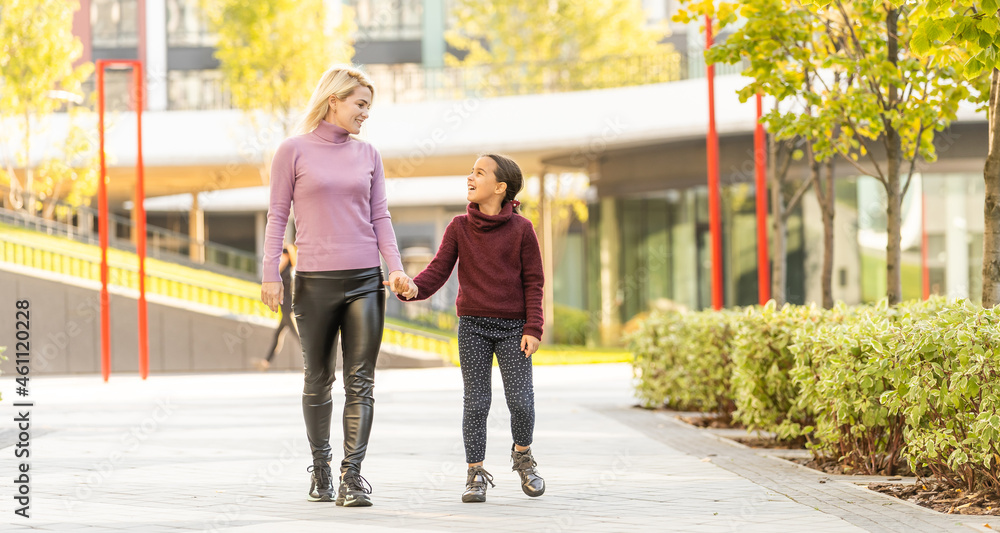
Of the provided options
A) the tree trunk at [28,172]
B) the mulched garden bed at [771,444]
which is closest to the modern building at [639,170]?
the tree trunk at [28,172]

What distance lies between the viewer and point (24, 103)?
84.1ft

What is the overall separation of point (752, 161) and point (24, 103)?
51.8 feet

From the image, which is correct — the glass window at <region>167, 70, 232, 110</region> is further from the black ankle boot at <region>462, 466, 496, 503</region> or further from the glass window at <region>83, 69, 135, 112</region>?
the black ankle boot at <region>462, 466, 496, 503</region>

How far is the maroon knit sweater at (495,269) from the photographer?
5316mm

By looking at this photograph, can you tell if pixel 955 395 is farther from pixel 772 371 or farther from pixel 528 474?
pixel 772 371

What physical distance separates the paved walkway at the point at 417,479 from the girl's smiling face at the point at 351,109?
1715 millimetres

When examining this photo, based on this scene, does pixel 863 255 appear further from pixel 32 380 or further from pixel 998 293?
pixel 998 293

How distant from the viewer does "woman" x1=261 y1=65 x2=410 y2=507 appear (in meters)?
5.12

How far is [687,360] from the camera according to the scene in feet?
32.9

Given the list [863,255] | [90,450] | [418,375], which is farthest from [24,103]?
[90,450]

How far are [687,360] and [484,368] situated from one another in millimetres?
4926

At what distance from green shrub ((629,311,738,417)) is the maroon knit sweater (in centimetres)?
406

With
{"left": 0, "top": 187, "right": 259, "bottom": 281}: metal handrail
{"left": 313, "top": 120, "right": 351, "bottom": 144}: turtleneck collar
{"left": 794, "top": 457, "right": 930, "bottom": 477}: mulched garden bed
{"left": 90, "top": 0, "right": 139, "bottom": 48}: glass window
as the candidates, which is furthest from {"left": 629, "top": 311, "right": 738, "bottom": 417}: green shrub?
{"left": 90, "top": 0, "right": 139, "bottom": 48}: glass window

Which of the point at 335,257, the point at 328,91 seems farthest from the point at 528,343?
the point at 328,91
